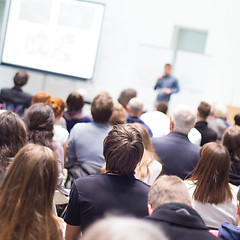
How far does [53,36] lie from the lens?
848 cm

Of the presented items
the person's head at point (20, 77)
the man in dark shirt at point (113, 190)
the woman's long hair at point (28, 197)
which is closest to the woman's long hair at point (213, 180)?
the man in dark shirt at point (113, 190)

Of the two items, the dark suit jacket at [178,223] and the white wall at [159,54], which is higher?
the white wall at [159,54]

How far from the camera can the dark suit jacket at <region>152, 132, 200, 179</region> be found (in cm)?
331

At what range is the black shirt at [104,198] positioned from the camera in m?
1.98

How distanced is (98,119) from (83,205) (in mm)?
1726

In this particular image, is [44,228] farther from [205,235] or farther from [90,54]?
[90,54]

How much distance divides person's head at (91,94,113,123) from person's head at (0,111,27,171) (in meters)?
1.36

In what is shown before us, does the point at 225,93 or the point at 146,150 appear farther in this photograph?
the point at 225,93

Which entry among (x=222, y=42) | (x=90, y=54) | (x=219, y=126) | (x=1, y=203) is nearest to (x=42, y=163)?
(x=1, y=203)

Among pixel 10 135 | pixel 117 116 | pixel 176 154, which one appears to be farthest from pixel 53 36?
pixel 10 135

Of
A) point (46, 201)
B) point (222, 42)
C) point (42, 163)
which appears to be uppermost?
point (222, 42)

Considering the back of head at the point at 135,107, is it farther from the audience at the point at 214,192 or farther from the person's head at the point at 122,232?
the person's head at the point at 122,232

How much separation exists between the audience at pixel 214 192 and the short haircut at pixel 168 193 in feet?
3.13

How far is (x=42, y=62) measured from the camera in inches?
336
